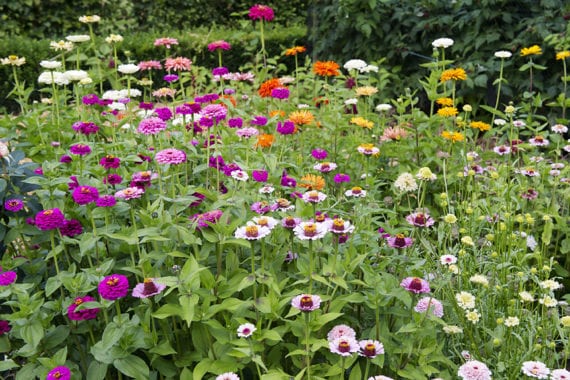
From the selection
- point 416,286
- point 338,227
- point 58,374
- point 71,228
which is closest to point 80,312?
point 58,374

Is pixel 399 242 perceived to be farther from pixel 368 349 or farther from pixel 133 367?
pixel 133 367

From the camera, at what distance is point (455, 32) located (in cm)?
490

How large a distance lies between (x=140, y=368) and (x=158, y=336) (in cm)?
17

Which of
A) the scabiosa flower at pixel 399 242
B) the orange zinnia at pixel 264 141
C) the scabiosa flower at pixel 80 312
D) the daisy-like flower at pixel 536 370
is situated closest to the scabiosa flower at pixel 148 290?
the scabiosa flower at pixel 80 312

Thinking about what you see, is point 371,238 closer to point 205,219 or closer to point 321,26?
point 205,219

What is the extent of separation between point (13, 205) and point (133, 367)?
664 millimetres

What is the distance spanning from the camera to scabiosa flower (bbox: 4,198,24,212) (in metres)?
1.87

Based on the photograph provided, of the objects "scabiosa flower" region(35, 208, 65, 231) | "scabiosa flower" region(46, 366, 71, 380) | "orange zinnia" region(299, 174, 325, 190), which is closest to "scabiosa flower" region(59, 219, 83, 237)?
"scabiosa flower" region(35, 208, 65, 231)

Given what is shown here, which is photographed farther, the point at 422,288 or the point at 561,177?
the point at 561,177

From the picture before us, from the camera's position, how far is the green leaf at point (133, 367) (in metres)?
1.58

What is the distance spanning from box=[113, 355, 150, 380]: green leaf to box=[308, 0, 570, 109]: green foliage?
137 inches

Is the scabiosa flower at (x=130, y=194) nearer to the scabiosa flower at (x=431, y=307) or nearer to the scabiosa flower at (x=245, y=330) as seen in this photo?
the scabiosa flower at (x=245, y=330)

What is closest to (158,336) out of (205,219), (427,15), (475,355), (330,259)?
(205,219)

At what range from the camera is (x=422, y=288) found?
162cm
